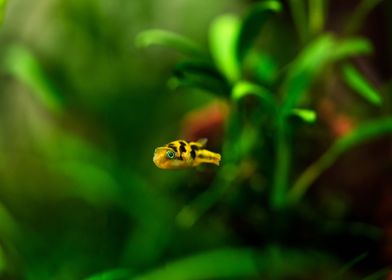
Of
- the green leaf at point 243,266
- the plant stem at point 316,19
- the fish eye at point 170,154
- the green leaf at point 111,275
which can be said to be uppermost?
the plant stem at point 316,19

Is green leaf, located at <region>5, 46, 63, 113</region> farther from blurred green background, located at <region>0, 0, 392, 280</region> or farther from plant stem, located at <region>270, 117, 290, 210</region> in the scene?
plant stem, located at <region>270, 117, 290, 210</region>

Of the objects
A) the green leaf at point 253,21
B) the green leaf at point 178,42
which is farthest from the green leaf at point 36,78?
the green leaf at point 253,21

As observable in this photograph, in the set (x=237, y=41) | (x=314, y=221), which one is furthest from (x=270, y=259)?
(x=237, y=41)

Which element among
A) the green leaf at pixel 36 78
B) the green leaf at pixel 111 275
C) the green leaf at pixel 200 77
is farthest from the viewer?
the green leaf at pixel 36 78

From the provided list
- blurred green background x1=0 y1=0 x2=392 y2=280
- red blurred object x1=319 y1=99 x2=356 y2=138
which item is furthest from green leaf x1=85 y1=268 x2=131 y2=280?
red blurred object x1=319 y1=99 x2=356 y2=138

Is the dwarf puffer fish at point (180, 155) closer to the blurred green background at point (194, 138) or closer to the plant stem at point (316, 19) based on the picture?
the blurred green background at point (194, 138)

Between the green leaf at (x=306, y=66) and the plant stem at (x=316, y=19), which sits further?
the plant stem at (x=316, y=19)

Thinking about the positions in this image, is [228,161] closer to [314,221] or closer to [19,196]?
[314,221]
